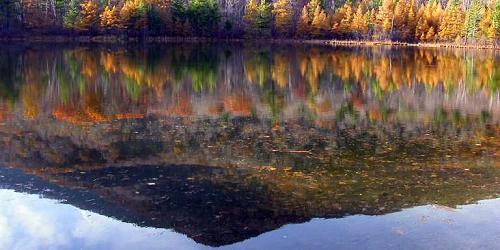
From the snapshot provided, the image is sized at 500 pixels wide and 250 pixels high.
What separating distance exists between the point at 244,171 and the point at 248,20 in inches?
3214

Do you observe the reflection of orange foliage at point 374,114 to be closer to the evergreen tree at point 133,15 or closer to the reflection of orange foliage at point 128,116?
the reflection of orange foliage at point 128,116

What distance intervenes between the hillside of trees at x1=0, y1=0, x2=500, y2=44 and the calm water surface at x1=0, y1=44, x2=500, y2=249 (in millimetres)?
57807

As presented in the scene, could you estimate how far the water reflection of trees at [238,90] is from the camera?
20.4 m

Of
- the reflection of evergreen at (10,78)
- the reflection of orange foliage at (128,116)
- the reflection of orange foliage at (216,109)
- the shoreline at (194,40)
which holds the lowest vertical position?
the reflection of orange foliage at (128,116)

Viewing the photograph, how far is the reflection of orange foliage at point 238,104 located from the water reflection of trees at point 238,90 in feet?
0.13

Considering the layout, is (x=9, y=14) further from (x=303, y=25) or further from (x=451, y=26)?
(x=451, y=26)

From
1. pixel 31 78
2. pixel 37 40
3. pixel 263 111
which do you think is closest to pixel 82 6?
pixel 37 40

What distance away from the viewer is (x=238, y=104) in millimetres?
22188

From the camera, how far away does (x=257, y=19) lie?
299 ft

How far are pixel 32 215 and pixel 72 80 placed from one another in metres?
20.4

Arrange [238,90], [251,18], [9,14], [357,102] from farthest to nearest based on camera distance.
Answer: [251,18]
[9,14]
[238,90]
[357,102]

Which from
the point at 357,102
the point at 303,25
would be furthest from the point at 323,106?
the point at 303,25

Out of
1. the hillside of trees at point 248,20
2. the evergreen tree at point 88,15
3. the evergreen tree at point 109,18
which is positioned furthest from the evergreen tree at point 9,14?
the evergreen tree at point 109,18

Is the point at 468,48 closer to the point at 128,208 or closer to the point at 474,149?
the point at 474,149
